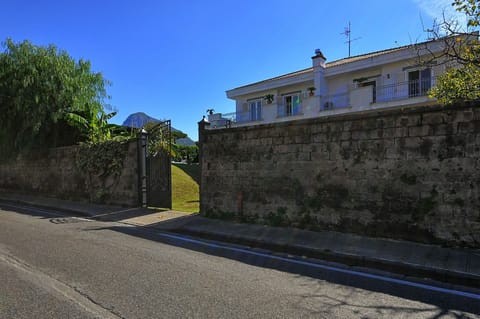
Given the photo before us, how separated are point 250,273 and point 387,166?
398 cm

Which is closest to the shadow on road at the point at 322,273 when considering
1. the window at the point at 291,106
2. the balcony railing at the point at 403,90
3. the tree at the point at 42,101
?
the tree at the point at 42,101

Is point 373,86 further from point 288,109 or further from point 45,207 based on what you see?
point 45,207

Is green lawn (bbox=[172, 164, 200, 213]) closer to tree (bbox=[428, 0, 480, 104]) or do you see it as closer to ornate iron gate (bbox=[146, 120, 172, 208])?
ornate iron gate (bbox=[146, 120, 172, 208])

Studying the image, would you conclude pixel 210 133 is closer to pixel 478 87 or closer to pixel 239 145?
pixel 239 145

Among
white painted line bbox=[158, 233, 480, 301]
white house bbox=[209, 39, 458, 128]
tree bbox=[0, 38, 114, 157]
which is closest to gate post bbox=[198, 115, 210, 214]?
white painted line bbox=[158, 233, 480, 301]

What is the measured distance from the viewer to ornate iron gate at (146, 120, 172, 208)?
1312 centimetres

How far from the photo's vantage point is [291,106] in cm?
2578

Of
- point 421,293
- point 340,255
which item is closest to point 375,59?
point 340,255

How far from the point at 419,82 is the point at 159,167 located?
1520cm

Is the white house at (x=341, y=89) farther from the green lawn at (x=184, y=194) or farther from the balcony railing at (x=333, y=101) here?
the green lawn at (x=184, y=194)

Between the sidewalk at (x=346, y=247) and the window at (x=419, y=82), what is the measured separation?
14.7 metres

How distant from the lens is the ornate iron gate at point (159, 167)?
13.1 meters

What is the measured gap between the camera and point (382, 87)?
821 inches

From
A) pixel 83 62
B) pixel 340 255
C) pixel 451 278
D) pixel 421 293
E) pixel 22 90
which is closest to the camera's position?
pixel 421 293
